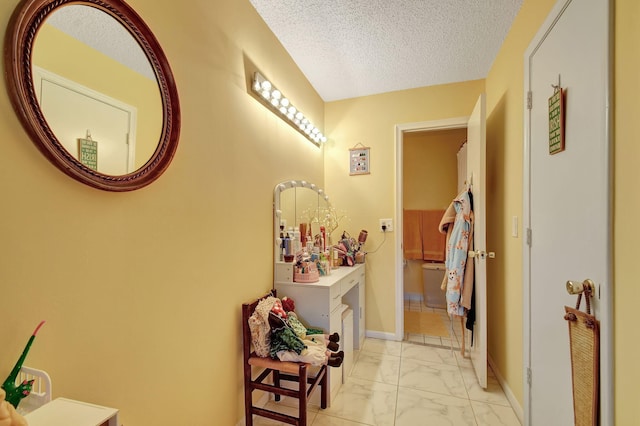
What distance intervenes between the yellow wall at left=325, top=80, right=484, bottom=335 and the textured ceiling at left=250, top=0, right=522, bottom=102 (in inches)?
7.5

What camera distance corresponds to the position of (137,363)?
99 cm

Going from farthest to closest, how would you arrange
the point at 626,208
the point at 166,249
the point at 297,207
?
the point at 297,207, the point at 166,249, the point at 626,208

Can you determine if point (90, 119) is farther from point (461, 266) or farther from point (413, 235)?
point (413, 235)

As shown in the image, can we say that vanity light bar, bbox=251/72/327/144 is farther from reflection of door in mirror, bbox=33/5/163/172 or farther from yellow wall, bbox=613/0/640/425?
yellow wall, bbox=613/0/640/425

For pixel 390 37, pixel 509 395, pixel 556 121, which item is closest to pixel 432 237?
pixel 509 395

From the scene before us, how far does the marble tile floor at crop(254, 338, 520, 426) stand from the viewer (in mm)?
1638

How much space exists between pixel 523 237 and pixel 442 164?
107 inches

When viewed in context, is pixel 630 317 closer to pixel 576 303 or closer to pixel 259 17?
pixel 576 303

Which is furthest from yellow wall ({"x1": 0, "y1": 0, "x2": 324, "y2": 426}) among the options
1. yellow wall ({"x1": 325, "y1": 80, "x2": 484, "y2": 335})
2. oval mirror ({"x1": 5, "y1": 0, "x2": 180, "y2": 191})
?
yellow wall ({"x1": 325, "y1": 80, "x2": 484, "y2": 335})

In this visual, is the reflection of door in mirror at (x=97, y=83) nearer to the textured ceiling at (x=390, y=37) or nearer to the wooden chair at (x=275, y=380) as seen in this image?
the wooden chair at (x=275, y=380)

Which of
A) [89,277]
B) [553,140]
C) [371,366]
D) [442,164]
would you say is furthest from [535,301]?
[442,164]

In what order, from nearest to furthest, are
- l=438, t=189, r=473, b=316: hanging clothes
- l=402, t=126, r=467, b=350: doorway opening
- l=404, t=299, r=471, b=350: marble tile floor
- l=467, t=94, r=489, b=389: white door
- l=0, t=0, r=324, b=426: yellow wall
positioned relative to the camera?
l=0, t=0, r=324, b=426: yellow wall, l=467, t=94, r=489, b=389: white door, l=438, t=189, r=473, b=316: hanging clothes, l=404, t=299, r=471, b=350: marble tile floor, l=402, t=126, r=467, b=350: doorway opening

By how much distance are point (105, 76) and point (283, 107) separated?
4.07 feet

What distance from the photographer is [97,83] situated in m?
0.87
